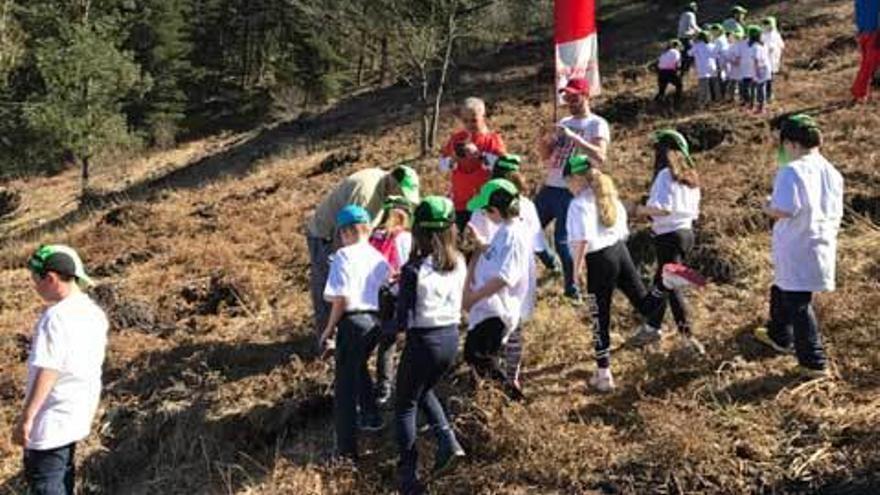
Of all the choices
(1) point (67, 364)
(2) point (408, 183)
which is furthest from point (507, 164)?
(1) point (67, 364)

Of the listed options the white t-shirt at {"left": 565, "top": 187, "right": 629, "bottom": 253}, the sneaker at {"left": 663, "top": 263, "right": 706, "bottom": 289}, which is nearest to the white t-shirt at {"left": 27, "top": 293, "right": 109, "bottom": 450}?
the white t-shirt at {"left": 565, "top": 187, "right": 629, "bottom": 253}

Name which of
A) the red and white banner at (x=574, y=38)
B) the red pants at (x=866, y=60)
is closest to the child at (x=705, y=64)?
the red pants at (x=866, y=60)

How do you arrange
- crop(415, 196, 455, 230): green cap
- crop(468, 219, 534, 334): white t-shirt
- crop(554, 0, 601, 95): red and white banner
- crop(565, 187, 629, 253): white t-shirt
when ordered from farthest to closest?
crop(554, 0, 601, 95): red and white banner < crop(565, 187, 629, 253): white t-shirt < crop(468, 219, 534, 334): white t-shirt < crop(415, 196, 455, 230): green cap

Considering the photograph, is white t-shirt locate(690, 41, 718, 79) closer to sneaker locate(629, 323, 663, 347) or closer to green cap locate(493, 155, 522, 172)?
sneaker locate(629, 323, 663, 347)

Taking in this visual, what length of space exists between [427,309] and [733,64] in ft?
43.1

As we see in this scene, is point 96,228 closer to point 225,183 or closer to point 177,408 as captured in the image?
point 225,183

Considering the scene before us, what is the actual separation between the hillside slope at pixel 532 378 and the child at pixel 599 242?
42 cm

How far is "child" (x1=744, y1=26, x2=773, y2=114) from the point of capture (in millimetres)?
15555

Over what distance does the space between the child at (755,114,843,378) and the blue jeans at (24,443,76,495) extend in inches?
159

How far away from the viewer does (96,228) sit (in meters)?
15.1

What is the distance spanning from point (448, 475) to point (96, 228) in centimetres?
1134

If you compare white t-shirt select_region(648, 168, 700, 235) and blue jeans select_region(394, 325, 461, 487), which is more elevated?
white t-shirt select_region(648, 168, 700, 235)

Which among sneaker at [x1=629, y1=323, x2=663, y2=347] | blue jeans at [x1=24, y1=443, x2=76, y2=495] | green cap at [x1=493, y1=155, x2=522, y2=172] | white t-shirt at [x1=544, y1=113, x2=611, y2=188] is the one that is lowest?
blue jeans at [x1=24, y1=443, x2=76, y2=495]

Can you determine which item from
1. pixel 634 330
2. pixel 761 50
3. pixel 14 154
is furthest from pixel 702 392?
pixel 14 154
